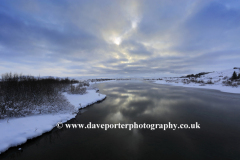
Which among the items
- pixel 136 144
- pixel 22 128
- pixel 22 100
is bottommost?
pixel 136 144

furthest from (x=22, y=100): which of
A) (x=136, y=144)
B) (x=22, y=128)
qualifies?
(x=136, y=144)

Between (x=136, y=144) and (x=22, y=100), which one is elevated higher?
(x=22, y=100)

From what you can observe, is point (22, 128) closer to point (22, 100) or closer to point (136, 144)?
point (22, 100)

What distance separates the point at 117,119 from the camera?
7648 millimetres

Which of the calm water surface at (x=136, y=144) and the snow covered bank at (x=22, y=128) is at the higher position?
the snow covered bank at (x=22, y=128)

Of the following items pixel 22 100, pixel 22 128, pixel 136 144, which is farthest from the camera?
pixel 22 100

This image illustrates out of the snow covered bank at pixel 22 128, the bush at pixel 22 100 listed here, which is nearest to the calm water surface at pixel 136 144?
the snow covered bank at pixel 22 128

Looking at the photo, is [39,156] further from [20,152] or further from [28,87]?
[28,87]

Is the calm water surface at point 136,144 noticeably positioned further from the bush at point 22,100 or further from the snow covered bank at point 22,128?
the bush at point 22,100

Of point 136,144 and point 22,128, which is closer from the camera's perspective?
point 136,144

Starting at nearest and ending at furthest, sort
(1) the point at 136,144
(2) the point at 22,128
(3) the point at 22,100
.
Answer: (1) the point at 136,144, (2) the point at 22,128, (3) the point at 22,100

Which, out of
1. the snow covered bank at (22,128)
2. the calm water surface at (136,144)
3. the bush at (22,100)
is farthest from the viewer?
the bush at (22,100)

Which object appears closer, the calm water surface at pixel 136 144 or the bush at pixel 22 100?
the calm water surface at pixel 136 144

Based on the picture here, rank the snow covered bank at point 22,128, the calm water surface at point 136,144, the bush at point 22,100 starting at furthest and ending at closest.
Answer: the bush at point 22,100 < the snow covered bank at point 22,128 < the calm water surface at point 136,144
